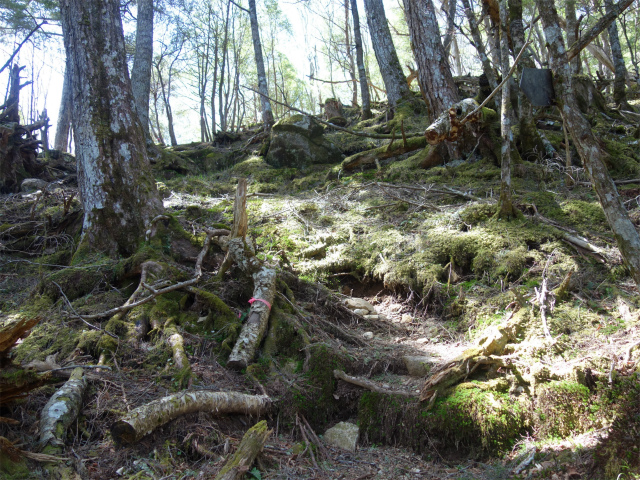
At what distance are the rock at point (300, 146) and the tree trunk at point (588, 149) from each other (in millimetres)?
6818

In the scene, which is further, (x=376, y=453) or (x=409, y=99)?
(x=409, y=99)

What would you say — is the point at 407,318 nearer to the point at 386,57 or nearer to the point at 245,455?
the point at 245,455

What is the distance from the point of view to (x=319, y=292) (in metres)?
5.01

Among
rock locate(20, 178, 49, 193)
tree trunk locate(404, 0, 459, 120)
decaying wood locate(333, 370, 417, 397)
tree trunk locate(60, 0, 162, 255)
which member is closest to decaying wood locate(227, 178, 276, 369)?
decaying wood locate(333, 370, 417, 397)

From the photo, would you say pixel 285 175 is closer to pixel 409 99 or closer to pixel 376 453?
pixel 409 99

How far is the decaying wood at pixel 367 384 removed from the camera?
3350 millimetres

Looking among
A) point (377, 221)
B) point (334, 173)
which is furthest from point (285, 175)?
point (377, 221)

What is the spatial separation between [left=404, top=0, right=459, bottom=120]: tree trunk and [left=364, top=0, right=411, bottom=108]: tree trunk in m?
3.21

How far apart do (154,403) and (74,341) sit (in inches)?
54.8

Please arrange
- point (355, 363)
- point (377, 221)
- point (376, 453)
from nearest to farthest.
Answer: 1. point (376, 453)
2. point (355, 363)
3. point (377, 221)

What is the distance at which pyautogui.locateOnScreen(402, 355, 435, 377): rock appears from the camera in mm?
3707

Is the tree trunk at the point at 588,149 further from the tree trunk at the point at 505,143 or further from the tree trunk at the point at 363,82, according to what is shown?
the tree trunk at the point at 363,82

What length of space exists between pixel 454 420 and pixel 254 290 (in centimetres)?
229

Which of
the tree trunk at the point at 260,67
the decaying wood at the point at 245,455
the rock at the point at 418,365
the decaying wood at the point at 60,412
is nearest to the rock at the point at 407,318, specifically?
the rock at the point at 418,365
